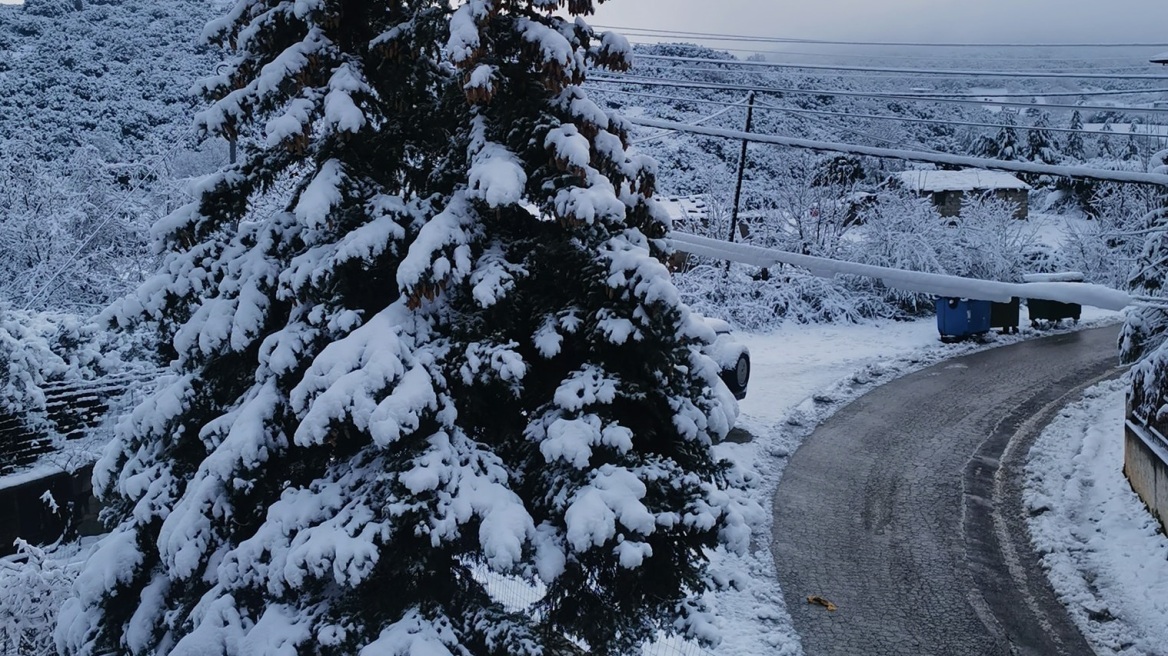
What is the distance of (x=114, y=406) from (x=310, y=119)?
8144 millimetres

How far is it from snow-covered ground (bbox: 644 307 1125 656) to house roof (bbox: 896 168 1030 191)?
24.8 ft

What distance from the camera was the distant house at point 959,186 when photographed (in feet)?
107

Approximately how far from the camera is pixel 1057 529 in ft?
38.1

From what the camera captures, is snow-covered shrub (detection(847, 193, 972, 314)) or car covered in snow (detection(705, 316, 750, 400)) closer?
car covered in snow (detection(705, 316, 750, 400))

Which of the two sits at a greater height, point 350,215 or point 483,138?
point 483,138

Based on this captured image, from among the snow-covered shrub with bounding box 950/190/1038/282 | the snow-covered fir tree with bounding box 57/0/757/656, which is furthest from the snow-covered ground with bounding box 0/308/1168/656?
the snow-covered shrub with bounding box 950/190/1038/282

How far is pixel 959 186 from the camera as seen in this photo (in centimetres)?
3428

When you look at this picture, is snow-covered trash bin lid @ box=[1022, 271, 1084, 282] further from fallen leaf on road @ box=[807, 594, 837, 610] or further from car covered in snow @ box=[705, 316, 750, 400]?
fallen leaf on road @ box=[807, 594, 837, 610]

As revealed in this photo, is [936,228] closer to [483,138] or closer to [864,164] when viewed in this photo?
[864,164]

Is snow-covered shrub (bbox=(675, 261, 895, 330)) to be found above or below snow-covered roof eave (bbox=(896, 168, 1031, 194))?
below

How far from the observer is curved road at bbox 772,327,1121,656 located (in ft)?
29.7

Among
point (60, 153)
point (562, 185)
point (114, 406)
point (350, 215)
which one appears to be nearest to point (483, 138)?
point (562, 185)

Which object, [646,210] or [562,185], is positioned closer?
[562,185]

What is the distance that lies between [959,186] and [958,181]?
1.14 m
